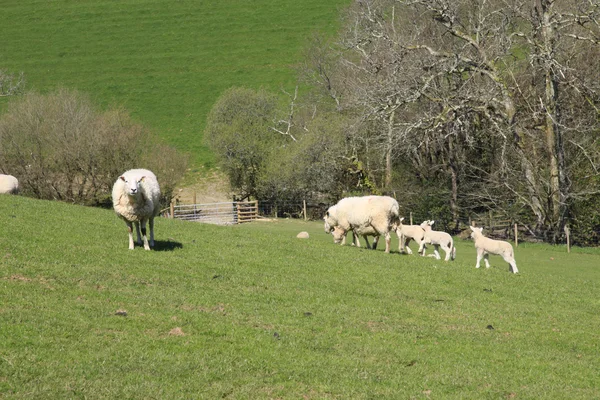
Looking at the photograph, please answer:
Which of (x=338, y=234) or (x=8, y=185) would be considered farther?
(x=8, y=185)

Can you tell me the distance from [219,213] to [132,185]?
30615mm

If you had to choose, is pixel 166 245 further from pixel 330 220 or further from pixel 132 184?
pixel 330 220

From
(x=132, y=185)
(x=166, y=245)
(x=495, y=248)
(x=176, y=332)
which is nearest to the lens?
(x=176, y=332)

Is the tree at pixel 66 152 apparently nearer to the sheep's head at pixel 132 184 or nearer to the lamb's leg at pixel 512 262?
the sheep's head at pixel 132 184

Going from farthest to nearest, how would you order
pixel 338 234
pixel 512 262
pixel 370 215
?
pixel 338 234, pixel 370 215, pixel 512 262

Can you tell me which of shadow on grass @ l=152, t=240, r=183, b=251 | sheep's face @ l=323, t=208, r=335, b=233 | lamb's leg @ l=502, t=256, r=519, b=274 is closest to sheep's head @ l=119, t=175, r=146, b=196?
shadow on grass @ l=152, t=240, r=183, b=251

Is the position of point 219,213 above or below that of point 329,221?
below

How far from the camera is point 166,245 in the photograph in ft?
67.1

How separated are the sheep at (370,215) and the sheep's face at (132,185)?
7.44m

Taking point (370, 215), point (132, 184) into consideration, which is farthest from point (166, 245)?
point (370, 215)

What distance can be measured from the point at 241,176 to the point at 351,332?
4144 cm

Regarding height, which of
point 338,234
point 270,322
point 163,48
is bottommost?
point 270,322

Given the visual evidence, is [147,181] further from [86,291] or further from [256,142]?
[256,142]

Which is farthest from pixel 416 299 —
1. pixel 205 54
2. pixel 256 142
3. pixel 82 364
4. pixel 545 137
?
pixel 205 54
